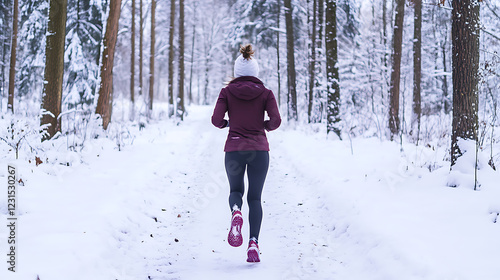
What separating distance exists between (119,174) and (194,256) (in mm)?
3530

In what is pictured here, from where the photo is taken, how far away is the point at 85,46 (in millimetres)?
15414

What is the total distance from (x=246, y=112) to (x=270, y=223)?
80.9 inches

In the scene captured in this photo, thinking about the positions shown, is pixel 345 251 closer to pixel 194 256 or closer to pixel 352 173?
pixel 194 256

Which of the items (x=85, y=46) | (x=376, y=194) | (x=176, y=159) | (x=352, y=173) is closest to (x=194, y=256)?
(x=376, y=194)

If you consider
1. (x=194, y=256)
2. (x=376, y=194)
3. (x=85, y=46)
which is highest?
(x=85, y=46)

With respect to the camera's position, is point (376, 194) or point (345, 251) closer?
point (345, 251)

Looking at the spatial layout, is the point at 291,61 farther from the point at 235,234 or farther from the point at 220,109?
the point at 235,234

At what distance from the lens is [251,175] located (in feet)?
13.3

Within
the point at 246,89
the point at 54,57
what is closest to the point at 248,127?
the point at 246,89

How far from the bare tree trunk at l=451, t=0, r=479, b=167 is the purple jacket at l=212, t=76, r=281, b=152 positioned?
140 inches

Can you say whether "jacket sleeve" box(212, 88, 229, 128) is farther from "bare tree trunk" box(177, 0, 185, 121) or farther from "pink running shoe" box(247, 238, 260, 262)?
"bare tree trunk" box(177, 0, 185, 121)

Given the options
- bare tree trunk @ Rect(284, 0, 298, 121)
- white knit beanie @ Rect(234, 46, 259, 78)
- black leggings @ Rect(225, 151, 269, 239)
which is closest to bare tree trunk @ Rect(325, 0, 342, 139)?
bare tree trunk @ Rect(284, 0, 298, 121)

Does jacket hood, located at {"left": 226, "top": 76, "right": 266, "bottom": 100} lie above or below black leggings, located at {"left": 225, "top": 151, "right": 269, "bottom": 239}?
above

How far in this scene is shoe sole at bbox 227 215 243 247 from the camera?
3.73 metres
